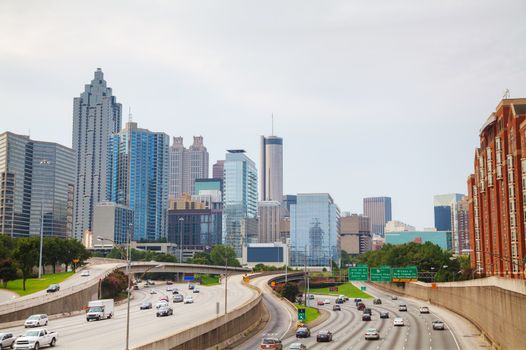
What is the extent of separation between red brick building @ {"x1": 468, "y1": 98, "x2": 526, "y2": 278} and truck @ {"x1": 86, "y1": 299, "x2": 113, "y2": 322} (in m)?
53.9

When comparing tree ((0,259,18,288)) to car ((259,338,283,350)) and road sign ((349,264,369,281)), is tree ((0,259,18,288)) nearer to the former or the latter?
road sign ((349,264,369,281))

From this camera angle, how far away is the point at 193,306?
4188 inches

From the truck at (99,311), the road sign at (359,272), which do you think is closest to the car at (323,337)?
the truck at (99,311)

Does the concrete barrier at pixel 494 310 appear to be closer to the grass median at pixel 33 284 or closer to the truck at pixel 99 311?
the truck at pixel 99 311

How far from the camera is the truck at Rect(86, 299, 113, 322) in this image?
81875 millimetres

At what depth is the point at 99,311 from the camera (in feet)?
273

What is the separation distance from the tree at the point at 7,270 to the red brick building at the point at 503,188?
7710 centimetres

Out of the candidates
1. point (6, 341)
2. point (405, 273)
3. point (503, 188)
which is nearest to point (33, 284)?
point (6, 341)

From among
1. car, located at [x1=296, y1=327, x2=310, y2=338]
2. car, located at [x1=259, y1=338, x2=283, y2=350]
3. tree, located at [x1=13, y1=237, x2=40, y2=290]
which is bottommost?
car, located at [x1=296, y1=327, x2=310, y2=338]

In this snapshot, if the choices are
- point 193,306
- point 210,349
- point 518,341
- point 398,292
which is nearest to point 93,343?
point 210,349

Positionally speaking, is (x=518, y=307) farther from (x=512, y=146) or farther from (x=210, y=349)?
(x=512, y=146)

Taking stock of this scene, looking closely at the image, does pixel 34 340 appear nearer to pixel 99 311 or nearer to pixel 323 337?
pixel 99 311

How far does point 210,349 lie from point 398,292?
13514cm

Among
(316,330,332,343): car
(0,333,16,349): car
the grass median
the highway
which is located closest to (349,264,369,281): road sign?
the highway
